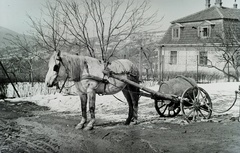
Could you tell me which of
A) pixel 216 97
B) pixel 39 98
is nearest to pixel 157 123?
pixel 216 97

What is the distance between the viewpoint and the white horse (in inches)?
231

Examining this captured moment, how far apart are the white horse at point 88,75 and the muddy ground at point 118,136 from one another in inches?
19.7

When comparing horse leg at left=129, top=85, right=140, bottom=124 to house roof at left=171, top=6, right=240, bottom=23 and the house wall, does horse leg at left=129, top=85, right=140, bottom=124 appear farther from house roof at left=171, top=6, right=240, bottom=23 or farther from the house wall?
the house wall

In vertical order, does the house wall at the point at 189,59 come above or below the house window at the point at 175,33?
below

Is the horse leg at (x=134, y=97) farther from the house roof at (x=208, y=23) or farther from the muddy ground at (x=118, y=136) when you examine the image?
the house roof at (x=208, y=23)

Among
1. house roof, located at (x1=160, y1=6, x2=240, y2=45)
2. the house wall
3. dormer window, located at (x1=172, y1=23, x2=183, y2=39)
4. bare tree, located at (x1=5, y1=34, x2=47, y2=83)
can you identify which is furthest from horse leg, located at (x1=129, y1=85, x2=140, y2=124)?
dormer window, located at (x1=172, y1=23, x2=183, y2=39)

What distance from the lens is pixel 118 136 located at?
5.73 meters

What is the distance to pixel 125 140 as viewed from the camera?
215 inches

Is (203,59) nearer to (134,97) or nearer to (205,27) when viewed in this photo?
(205,27)

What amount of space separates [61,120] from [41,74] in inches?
193

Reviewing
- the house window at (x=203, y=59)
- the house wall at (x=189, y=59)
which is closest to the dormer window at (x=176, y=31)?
the house wall at (x=189, y=59)

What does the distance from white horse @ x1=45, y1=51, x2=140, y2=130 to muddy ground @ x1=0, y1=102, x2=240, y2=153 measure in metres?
0.50

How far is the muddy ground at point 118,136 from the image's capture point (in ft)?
16.4

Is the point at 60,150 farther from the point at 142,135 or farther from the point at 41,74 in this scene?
the point at 41,74
